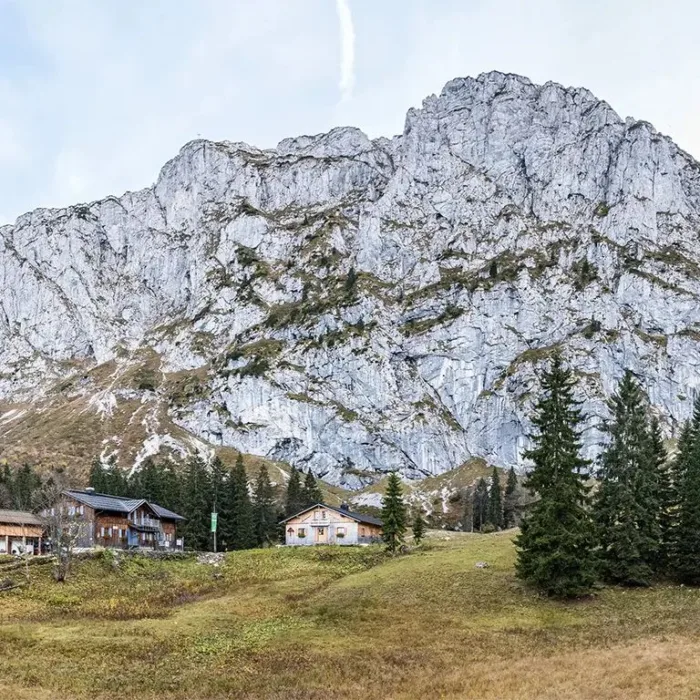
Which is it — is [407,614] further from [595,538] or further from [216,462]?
[216,462]

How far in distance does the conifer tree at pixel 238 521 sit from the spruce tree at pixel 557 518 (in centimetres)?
5907

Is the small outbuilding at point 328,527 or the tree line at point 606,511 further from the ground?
the tree line at point 606,511

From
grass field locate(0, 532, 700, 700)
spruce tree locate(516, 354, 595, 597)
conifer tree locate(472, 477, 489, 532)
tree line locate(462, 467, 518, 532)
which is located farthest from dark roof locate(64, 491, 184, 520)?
conifer tree locate(472, 477, 489, 532)

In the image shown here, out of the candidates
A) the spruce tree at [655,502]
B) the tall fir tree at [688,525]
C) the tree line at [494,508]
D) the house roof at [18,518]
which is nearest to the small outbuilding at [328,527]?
the house roof at [18,518]

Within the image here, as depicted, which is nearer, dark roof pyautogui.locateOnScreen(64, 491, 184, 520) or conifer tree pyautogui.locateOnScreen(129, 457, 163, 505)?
dark roof pyautogui.locateOnScreen(64, 491, 184, 520)

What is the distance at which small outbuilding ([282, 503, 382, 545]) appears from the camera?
3954 inches

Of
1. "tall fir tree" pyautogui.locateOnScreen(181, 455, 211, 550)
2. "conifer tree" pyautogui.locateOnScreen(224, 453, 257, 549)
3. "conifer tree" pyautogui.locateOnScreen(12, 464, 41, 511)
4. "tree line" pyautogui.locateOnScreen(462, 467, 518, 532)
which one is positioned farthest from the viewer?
"tree line" pyautogui.locateOnScreen(462, 467, 518, 532)

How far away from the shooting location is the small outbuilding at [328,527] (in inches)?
3954

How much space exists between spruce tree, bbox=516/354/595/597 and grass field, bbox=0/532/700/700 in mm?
1972

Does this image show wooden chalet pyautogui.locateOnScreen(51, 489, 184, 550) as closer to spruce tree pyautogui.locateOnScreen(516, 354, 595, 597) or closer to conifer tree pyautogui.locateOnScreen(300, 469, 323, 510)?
conifer tree pyautogui.locateOnScreen(300, 469, 323, 510)

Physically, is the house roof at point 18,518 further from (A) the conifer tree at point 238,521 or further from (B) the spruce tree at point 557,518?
(B) the spruce tree at point 557,518

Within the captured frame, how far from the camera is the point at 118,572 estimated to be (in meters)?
65.2

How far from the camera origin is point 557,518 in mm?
52281

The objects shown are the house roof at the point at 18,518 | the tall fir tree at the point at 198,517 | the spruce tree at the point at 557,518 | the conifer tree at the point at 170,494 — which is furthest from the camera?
the conifer tree at the point at 170,494
